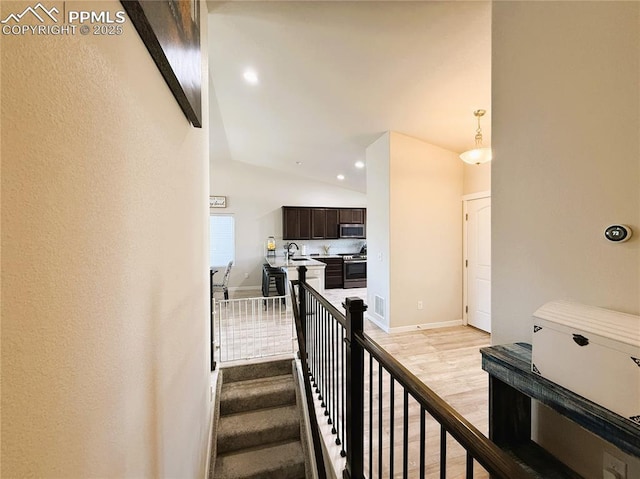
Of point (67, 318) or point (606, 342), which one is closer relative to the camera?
point (67, 318)

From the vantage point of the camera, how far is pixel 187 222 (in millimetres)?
1419

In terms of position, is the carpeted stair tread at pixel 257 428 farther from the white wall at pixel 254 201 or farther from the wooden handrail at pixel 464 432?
the white wall at pixel 254 201

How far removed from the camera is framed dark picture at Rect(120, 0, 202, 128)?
0.71 metres

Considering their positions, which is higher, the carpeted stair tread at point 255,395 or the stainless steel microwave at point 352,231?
the stainless steel microwave at point 352,231

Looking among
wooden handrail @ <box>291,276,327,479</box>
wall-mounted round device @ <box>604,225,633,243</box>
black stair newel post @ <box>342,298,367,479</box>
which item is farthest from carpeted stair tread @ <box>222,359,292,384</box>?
wall-mounted round device @ <box>604,225,633,243</box>

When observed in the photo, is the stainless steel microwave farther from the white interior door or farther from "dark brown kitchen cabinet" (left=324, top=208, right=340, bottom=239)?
the white interior door

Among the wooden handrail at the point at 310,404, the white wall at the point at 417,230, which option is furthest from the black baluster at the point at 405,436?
the white wall at the point at 417,230

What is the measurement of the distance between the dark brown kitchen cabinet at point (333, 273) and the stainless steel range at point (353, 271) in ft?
0.36

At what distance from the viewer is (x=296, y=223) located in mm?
7145

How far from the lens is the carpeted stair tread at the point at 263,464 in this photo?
85.0 inches

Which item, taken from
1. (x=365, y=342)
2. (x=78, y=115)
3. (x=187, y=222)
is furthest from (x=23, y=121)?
(x=365, y=342)

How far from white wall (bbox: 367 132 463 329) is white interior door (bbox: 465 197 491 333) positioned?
14 cm

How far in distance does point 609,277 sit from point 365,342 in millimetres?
1098

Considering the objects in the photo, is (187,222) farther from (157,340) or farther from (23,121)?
(23,121)
